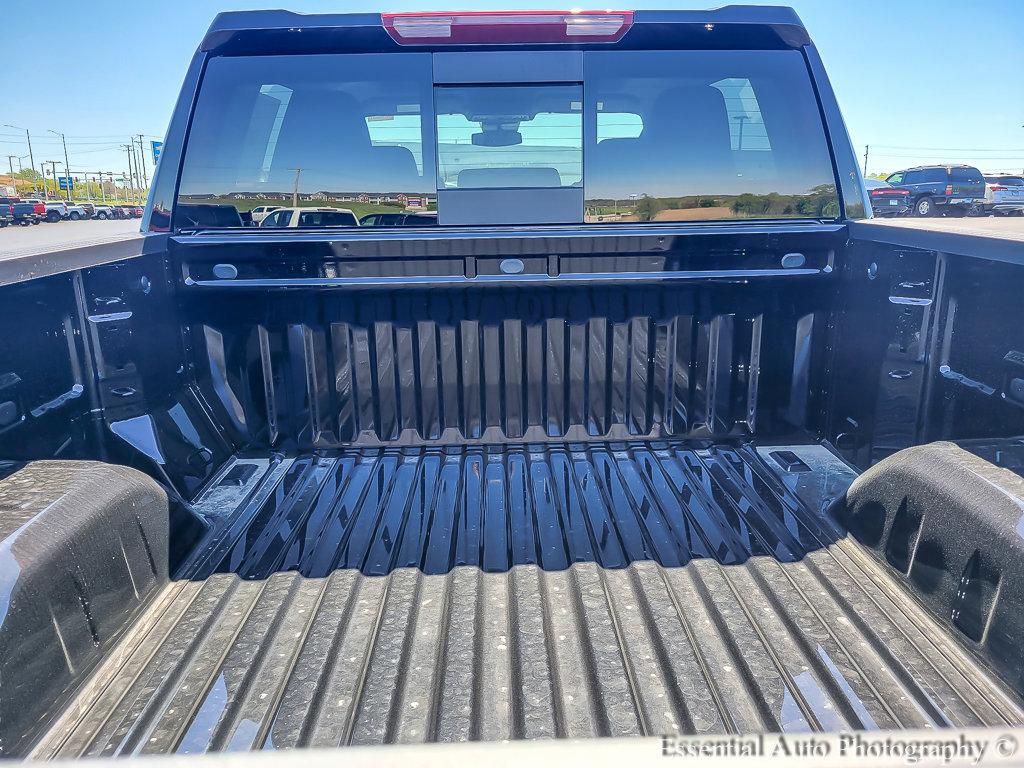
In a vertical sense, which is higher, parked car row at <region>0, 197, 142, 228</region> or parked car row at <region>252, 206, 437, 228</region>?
parked car row at <region>252, 206, 437, 228</region>

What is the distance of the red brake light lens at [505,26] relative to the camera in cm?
245

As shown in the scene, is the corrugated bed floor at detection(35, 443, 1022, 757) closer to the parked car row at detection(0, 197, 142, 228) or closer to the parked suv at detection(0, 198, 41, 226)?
the parked car row at detection(0, 197, 142, 228)

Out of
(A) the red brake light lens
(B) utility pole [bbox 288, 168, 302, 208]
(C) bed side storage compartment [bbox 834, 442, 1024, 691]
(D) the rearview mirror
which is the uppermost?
(A) the red brake light lens

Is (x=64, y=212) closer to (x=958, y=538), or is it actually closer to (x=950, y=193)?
(x=950, y=193)

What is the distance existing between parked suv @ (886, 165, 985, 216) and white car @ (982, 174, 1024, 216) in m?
0.41

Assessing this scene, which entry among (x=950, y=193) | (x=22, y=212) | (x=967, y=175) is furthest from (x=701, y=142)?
(x=22, y=212)

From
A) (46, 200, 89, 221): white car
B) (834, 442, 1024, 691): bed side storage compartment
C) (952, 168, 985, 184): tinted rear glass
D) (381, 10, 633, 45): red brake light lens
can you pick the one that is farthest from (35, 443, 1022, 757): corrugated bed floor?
(46, 200, 89, 221): white car

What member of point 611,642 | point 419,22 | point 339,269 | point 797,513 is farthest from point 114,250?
point 797,513

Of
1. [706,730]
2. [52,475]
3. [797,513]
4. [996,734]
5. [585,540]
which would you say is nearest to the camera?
[996,734]

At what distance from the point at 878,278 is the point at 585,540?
1.34 metres

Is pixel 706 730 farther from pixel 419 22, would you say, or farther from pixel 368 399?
pixel 419 22

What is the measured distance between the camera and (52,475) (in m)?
1.71

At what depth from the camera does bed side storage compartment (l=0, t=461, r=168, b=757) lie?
142 centimetres

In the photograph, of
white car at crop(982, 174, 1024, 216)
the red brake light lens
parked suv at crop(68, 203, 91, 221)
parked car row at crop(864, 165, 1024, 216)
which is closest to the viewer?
the red brake light lens
